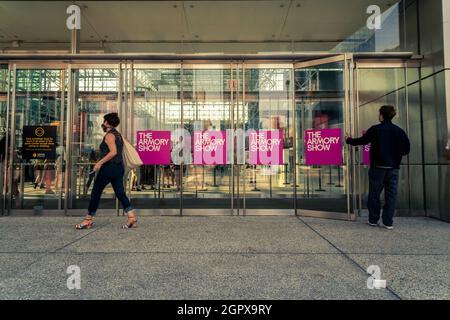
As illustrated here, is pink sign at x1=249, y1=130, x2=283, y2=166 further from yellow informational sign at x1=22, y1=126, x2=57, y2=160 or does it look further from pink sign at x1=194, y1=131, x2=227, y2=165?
yellow informational sign at x1=22, y1=126, x2=57, y2=160

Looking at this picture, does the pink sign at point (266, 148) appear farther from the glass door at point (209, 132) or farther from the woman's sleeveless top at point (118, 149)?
the woman's sleeveless top at point (118, 149)

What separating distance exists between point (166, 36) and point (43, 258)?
6.08 metres

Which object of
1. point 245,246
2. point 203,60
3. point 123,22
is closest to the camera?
point 245,246

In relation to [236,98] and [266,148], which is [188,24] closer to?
[236,98]

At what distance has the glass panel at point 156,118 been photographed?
24.1 feet

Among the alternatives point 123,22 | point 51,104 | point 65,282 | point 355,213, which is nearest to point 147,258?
point 65,282

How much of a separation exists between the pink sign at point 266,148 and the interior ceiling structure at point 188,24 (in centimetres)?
229

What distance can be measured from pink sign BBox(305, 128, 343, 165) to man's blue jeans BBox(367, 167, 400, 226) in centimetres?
99

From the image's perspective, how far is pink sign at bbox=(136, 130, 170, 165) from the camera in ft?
22.5

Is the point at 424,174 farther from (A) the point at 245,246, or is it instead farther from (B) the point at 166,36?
(B) the point at 166,36

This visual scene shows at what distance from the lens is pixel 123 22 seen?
761 centimetres

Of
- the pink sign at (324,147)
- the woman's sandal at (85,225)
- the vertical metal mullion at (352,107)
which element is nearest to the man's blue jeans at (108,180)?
the woman's sandal at (85,225)

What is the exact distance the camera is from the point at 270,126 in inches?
316

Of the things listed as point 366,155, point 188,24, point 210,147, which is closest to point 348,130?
point 366,155
